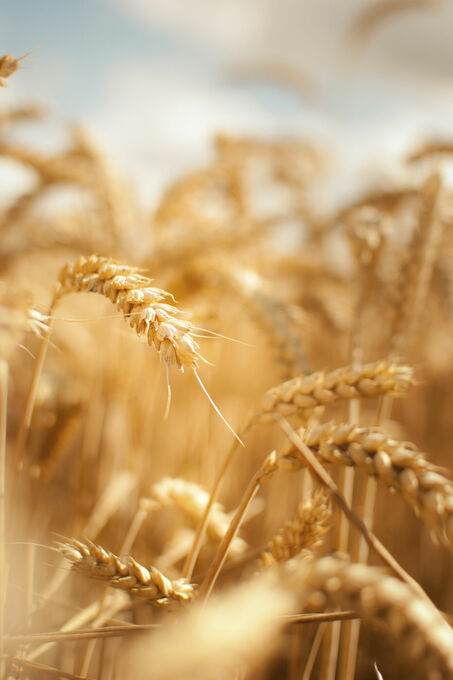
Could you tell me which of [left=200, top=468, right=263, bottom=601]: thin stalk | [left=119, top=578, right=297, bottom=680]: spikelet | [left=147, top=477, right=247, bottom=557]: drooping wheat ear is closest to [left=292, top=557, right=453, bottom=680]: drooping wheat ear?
[left=119, top=578, right=297, bottom=680]: spikelet

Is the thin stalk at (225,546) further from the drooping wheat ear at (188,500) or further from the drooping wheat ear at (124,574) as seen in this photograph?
the drooping wheat ear at (188,500)

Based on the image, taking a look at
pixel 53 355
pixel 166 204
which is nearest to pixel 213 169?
pixel 166 204

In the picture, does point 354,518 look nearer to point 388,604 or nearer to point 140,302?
point 388,604

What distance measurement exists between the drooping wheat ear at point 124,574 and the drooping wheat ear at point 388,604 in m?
0.22

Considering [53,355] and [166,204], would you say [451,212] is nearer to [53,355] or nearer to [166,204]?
[166,204]

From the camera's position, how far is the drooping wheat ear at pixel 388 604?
0.34 meters

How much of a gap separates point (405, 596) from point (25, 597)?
2.00 feet

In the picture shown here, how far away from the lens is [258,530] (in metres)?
1.67

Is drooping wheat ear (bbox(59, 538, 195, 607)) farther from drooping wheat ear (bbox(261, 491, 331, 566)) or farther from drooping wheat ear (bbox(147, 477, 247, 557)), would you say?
drooping wheat ear (bbox(147, 477, 247, 557))

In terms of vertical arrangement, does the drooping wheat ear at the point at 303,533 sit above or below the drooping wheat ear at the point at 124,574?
above

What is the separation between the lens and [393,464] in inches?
18.5

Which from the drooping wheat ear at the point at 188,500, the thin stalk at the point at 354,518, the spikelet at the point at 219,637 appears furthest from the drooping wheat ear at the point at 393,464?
the drooping wheat ear at the point at 188,500

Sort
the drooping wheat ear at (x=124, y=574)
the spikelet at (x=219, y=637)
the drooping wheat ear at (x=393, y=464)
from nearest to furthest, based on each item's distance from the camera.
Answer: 1. the spikelet at (x=219, y=637)
2. the drooping wheat ear at (x=393, y=464)
3. the drooping wheat ear at (x=124, y=574)

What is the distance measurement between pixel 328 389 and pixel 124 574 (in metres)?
0.32
